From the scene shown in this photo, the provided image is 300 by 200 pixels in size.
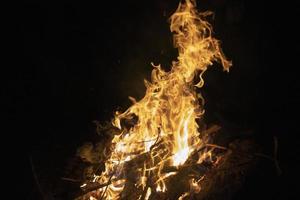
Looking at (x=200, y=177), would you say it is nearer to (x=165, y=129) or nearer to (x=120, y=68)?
(x=165, y=129)

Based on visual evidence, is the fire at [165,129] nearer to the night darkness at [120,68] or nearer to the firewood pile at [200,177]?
the firewood pile at [200,177]

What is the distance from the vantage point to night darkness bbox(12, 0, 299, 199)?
3.90m

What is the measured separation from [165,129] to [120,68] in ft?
3.95

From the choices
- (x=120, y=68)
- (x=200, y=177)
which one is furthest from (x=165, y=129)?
(x=120, y=68)

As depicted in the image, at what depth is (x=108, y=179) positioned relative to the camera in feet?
10.2

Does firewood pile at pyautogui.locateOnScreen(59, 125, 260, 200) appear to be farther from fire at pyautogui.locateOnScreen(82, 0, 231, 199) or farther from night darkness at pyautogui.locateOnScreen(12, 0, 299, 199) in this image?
night darkness at pyautogui.locateOnScreen(12, 0, 299, 199)

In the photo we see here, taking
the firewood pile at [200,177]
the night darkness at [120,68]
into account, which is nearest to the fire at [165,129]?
the firewood pile at [200,177]

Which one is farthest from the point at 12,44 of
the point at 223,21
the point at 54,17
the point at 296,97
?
the point at 296,97

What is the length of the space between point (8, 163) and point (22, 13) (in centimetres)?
134

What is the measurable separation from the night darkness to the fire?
62 cm

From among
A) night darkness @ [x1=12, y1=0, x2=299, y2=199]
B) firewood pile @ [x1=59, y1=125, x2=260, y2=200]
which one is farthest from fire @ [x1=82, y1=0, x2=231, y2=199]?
night darkness @ [x1=12, y1=0, x2=299, y2=199]

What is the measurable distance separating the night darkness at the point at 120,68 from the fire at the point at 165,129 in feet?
2.04

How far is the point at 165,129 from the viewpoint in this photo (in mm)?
3170

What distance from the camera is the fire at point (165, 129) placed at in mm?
3021
